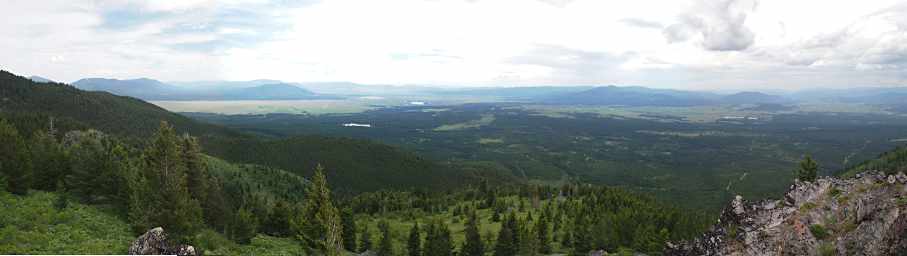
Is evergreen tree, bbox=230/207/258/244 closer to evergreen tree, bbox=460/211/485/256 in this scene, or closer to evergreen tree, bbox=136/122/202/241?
evergreen tree, bbox=136/122/202/241

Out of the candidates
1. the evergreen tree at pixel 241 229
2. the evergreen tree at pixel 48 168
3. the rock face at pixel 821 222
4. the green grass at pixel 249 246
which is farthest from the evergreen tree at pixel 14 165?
the rock face at pixel 821 222

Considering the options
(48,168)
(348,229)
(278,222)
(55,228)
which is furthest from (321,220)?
(48,168)

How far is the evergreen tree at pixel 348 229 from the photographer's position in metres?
67.6

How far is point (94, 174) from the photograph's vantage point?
47.2 meters

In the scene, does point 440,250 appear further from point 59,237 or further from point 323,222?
point 59,237

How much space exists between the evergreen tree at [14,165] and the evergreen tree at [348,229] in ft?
111

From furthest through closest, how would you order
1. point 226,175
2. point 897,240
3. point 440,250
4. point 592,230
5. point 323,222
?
point 226,175 → point 592,230 → point 440,250 → point 323,222 → point 897,240

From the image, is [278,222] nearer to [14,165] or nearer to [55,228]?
[55,228]

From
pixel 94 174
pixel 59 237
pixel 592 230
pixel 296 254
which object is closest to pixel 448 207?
pixel 592 230

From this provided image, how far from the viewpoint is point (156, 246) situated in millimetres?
36719

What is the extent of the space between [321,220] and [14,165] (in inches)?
1137

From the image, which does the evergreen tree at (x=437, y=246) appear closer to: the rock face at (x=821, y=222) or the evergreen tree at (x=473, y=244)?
the evergreen tree at (x=473, y=244)

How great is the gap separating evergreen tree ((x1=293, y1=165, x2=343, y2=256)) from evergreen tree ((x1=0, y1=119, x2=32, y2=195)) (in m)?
25.5

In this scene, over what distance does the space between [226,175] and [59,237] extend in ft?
438
